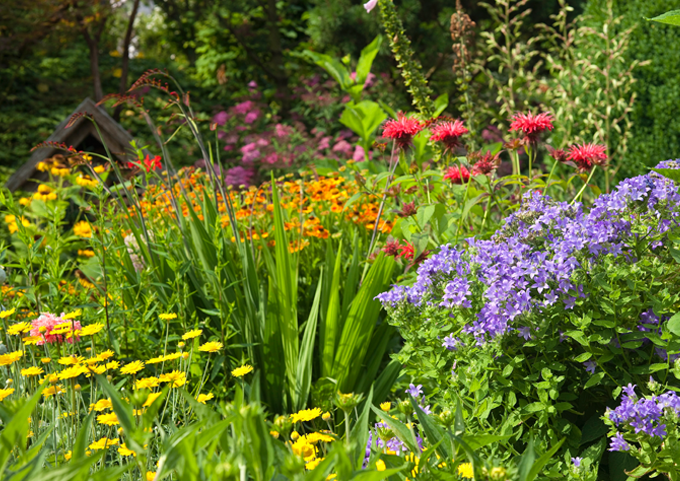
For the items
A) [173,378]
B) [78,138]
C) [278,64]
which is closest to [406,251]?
[173,378]

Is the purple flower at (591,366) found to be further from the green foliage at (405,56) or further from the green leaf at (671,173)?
the green foliage at (405,56)

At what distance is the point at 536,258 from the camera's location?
1.49 meters

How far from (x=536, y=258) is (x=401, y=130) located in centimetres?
84

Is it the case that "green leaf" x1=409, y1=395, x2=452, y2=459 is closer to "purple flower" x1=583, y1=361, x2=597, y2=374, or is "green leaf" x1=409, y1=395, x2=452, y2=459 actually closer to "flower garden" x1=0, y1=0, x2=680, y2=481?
"flower garden" x1=0, y1=0, x2=680, y2=481

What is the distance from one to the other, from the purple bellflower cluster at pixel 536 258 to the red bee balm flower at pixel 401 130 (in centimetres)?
59

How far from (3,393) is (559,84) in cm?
448

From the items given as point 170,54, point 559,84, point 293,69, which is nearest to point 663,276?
point 559,84

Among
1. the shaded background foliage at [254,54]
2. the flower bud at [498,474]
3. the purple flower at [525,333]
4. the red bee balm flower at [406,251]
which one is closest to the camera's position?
the flower bud at [498,474]

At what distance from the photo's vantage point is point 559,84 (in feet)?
15.3

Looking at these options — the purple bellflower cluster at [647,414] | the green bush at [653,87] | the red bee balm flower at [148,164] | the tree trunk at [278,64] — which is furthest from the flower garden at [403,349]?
the tree trunk at [278,64]

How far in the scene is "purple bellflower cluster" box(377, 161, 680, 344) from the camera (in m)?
1.39

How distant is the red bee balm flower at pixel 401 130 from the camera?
2123mm

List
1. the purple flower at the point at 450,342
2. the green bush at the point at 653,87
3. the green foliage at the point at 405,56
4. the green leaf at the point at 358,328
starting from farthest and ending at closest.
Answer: the green bush at the point at 653,87
the green foliage at the point at 405,56
the green leaf at the point at 358,328
the purple flower at the point at 450,342

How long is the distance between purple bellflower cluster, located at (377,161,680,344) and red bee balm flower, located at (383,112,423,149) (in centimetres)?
59
